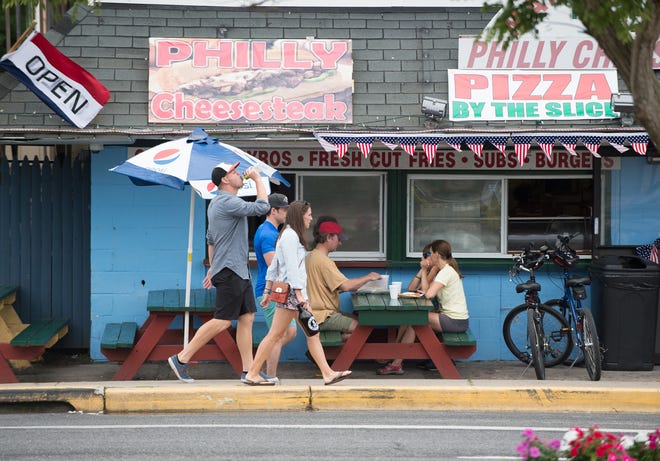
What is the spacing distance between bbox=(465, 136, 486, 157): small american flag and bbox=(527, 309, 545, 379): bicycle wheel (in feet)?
5.42

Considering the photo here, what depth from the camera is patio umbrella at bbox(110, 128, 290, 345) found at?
8.61 meters

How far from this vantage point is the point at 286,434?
24.7 feet

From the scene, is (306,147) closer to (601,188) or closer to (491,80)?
(491,80)

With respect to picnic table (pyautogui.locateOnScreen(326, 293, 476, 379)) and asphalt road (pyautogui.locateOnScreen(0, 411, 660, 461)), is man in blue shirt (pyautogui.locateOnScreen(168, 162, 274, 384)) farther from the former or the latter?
picnic table (pyautogui.locateOnScreen(326, 293, 476, 379))

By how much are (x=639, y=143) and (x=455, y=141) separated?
5.91 ft

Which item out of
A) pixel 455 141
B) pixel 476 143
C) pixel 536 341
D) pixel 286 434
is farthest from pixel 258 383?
pixel 476 143

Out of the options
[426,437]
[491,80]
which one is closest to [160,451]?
[426,437]

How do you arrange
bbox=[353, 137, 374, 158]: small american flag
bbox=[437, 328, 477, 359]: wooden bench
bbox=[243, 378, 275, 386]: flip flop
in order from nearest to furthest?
bbox=[243, 378, 275, 386]: flip flop, bbox=[437, 328, 477, 359]: wooden bench, bbox=[353, 137, 374, 158]: small american flag

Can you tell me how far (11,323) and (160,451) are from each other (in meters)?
4.27

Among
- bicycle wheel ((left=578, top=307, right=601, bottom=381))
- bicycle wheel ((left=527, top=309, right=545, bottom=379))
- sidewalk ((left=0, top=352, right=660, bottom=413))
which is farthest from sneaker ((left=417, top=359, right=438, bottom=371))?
bicycle wheel ((left=578, top=307, right=601, bottom=381))

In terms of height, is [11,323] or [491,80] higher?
[491,80]

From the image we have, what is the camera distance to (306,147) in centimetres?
1038

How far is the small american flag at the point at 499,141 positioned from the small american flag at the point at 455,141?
294 mm

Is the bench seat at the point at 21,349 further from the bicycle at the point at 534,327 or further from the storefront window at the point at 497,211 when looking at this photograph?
the bicycle at the point at 534,327
